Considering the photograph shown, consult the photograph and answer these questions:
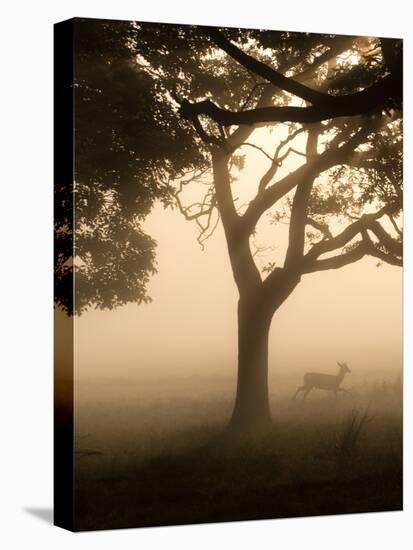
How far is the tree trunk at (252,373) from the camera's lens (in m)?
12.1

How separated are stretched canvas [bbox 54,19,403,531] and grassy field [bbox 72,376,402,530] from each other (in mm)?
16

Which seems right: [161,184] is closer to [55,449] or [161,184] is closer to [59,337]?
[59,337]

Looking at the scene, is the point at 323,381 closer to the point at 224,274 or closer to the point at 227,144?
the point at 224,274

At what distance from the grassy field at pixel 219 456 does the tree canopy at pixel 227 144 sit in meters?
0.90

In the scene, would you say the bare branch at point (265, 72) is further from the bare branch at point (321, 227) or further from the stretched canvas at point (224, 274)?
the bare branch at point (321, 227)

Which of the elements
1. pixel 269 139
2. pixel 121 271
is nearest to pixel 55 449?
pixel 121 271

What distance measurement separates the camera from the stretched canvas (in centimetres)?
1152

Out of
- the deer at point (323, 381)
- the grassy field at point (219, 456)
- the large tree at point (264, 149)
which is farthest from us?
the deer at point (323, 381)

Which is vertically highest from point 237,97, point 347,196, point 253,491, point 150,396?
point 237,97

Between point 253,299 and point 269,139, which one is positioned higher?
point 269,139

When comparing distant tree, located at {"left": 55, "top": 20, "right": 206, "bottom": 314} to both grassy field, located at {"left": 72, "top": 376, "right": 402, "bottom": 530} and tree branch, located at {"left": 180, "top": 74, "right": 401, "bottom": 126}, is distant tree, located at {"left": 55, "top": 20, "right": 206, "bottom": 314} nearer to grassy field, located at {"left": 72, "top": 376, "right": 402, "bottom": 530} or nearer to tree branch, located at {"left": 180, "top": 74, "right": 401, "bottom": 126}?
tree branch, located at {"left": 180, "top": 74, "right": 401, "bottom": 126}

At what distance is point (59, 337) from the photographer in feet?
38.2

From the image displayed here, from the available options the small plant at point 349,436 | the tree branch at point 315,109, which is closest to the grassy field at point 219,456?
the small plant at point 349,436

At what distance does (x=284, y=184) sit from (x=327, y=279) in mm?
878
